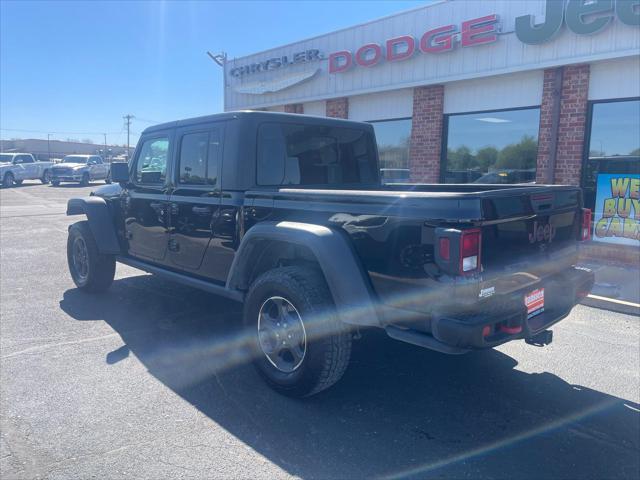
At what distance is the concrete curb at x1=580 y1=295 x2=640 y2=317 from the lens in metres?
5.68

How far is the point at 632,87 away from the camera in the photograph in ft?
25.8

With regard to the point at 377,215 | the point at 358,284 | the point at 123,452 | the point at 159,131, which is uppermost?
the point at 159,131

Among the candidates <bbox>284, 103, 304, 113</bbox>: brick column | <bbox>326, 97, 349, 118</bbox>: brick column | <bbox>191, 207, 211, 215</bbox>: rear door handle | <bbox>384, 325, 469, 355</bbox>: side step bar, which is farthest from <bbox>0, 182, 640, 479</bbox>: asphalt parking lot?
<bbox>284, 103, 304, 113</bbox>: brick column

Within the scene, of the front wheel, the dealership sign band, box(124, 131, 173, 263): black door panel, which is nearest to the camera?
the front wheel

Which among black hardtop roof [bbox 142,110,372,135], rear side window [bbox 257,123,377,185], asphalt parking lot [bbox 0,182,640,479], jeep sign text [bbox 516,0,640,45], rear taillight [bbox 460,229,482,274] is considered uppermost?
jeep sign text [bbox 516,0,640,45]

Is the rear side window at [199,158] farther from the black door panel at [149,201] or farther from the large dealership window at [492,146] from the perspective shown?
the large dealership window at [492,146]

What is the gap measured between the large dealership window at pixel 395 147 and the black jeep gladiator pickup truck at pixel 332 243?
6.15 metres

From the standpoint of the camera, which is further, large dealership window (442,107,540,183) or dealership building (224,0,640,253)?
large dealership window (442,107,540,183)

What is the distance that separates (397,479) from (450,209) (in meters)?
1.44

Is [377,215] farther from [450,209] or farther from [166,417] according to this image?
[166,417]

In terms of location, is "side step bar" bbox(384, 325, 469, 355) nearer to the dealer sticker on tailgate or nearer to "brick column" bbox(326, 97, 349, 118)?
the dealer sticker on tailgate

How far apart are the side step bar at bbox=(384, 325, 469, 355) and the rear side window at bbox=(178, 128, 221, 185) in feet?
6.88

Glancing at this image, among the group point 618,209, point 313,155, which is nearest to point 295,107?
point 618,209

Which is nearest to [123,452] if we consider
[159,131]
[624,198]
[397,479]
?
[397,479]
